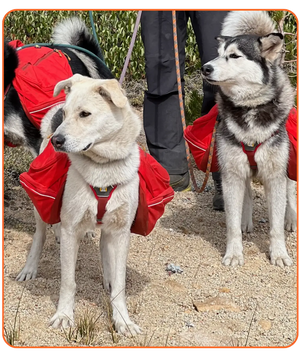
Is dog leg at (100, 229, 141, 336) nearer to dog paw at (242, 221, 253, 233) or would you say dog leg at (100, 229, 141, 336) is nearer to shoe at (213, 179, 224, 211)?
dog paw at (242, 221, 253, 233)

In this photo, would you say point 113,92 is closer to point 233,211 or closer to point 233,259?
point 233,211

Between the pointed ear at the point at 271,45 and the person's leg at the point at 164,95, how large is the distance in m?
1.23

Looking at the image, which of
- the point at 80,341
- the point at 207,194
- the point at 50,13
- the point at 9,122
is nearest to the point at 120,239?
the point at 80,341

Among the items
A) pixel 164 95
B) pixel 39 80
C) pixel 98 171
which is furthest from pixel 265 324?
pixel 164 95

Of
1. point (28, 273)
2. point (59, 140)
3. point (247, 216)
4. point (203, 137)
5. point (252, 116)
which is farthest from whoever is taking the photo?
point (247, 216)

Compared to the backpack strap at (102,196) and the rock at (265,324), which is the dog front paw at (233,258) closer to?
the rock at (265,324)

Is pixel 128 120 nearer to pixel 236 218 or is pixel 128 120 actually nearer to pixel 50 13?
pixel 236 218

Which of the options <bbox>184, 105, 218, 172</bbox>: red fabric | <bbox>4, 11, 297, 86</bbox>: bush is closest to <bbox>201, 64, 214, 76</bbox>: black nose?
<bbox>184, 105, 218, 172</bbox>: red fabric

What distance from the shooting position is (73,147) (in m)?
2.52

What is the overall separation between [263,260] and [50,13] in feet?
17.1

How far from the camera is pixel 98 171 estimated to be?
272 centimetres

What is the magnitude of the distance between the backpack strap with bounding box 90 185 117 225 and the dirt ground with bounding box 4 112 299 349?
0.49 m

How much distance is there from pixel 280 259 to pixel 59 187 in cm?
163

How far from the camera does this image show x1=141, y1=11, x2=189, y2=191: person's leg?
181 inches
